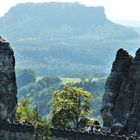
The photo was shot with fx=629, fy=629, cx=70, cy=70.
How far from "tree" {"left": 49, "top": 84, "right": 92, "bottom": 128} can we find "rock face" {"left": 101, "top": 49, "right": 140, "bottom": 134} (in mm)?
7700

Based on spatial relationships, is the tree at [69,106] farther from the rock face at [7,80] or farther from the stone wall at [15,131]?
the stone wall at [15,131]

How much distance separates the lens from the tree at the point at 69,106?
4326 inches

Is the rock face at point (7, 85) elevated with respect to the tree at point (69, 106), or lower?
elevated

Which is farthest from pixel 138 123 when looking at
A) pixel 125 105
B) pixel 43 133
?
pixel 43 133

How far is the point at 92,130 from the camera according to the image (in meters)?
93.9

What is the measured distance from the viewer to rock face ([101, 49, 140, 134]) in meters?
99.4

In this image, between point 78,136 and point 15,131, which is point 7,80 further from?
point 78,136

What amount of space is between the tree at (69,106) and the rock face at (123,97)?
7700mm

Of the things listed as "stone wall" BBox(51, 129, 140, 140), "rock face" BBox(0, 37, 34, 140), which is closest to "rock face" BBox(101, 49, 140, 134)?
"stone wall" BBox(51, 129, 140, 140)

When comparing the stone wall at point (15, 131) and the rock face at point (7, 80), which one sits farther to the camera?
the rock face at point (7, 80)

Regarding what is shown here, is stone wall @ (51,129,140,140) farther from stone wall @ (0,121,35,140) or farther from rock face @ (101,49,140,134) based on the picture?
rock face @ (101,49,140,134)

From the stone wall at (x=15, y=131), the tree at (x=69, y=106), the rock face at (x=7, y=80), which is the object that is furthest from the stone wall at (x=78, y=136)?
the rock face at (x=7, y=80)

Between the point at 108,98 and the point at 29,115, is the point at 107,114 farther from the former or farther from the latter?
the point at 29,115

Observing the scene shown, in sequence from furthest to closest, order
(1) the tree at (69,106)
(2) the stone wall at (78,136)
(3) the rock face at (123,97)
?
(1) the tree at (69,106)
(3) the rock face at (123,97)
(2) the stone wall at (78,136)
